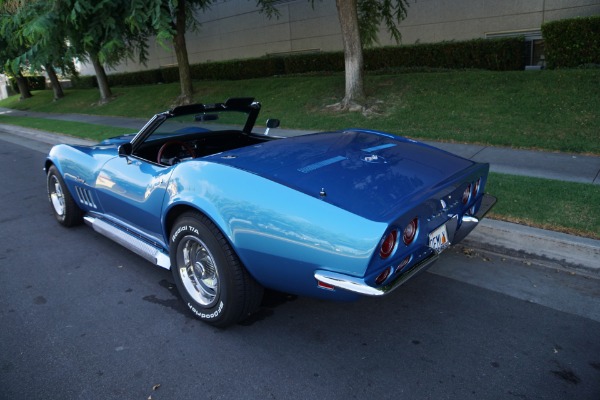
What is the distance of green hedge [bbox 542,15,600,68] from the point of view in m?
10.0

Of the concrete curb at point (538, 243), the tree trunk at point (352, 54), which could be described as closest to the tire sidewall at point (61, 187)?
the concrete curb at point (538, 243)

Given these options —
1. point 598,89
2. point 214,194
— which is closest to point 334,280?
point 214,194

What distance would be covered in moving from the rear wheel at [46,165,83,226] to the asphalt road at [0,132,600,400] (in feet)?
3.23

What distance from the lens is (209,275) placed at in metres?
3.22

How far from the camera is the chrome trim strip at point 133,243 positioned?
3516 millimetres

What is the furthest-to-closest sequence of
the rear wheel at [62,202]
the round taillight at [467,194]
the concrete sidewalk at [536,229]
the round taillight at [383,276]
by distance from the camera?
the rear wheel at [62,202] < the concrete sidewalk at [536,229] < the round taillight at [467,194] < the round taillight at [383,276]

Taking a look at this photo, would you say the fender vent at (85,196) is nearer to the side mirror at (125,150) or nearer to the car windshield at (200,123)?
the side mirror at (125,150)

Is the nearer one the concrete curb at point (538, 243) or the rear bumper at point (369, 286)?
the rear bumper at point (369, 286)

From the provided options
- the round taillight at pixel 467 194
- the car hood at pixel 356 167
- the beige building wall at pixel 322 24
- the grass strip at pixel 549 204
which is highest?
the beige building wall at pixel 322 24

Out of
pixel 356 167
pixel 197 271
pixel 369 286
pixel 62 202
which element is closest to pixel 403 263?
pixel 369 286

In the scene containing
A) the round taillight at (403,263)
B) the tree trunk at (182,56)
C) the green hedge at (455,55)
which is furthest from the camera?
the tree trunk at (182,56)

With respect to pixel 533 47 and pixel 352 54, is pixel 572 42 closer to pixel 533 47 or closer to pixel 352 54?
pixel 533 47

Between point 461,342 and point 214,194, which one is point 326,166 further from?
point 461,342

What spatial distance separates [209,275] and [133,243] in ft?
3.11
